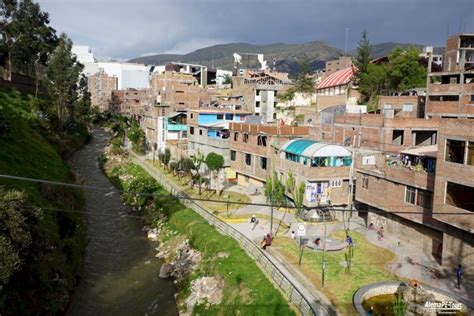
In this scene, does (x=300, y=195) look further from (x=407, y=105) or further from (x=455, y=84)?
(x=407, y=105)

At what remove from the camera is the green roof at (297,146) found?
32250 millimetres

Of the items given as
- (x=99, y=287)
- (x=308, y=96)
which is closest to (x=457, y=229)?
(x=99, y=287)

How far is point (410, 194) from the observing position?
25.9 meters

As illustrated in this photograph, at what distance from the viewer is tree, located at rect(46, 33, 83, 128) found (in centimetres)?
6359

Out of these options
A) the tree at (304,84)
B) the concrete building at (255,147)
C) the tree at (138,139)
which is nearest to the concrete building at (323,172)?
the concrete building at (255,147)

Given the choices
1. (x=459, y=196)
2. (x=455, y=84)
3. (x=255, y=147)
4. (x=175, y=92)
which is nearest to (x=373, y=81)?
(x=455, y=84)

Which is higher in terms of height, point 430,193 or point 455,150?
point 455,150

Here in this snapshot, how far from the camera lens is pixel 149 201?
41.5 m

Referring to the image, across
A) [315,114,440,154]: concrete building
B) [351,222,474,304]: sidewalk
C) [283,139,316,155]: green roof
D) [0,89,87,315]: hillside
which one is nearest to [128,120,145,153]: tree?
[0,89,87,315]: hillside

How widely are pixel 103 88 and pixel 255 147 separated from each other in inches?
4386

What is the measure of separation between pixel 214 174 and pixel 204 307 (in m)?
22.5

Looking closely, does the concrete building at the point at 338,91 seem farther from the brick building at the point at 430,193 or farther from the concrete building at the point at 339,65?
the brick building at the point at 430,193

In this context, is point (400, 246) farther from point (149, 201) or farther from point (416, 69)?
point (416, 69)

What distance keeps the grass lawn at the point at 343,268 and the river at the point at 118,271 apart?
7447 millimetres
